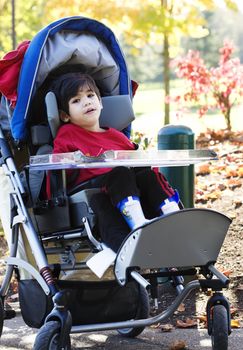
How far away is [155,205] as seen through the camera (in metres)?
4.32

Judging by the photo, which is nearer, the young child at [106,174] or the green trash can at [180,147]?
the young child at [106,174]

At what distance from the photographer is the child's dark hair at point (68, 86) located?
15.5ft

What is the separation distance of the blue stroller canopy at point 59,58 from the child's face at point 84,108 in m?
0.23

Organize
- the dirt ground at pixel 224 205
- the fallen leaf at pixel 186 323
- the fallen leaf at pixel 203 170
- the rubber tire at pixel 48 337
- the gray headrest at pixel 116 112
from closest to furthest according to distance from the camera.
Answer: the rubber tire at pixel 48 337 < the gray headrest at pixel 116 112 < the fallen leaf at pixel 186 323 < the dirt ground at pixel 224 205 < the fallen leaf at pixel 203 170

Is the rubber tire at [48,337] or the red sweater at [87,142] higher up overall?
the red sweater at [87,142]

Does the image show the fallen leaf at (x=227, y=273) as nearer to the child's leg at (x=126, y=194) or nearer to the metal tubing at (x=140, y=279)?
the child's leg at (x=126, y=194)

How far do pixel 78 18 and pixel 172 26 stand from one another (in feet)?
22.7

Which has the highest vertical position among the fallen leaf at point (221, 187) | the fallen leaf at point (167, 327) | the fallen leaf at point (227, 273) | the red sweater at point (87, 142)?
the red sweater at point (87, 142)

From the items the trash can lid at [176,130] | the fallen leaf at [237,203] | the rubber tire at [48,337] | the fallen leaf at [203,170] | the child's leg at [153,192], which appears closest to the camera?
the rubber tire at [48,337]

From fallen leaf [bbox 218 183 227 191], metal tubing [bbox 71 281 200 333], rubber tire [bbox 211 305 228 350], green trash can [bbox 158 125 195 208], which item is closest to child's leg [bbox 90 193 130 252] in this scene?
metal tubing [bbox 71 281 200 333]

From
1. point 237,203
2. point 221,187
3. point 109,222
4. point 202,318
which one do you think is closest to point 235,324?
point 202,318

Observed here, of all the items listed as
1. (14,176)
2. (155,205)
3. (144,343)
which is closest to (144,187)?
(155,205)

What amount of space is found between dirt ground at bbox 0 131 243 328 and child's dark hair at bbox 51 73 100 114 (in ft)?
4.94

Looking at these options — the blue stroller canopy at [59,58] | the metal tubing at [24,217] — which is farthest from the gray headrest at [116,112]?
the metal tubing at [24,217]
